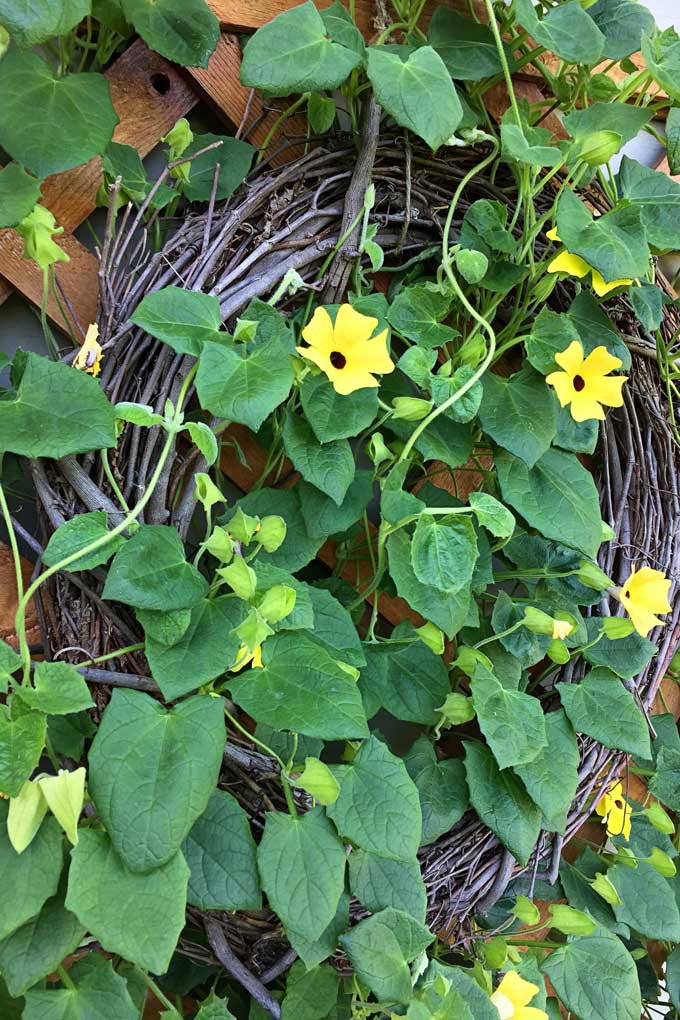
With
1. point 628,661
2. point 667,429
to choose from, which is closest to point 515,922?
point 628,661

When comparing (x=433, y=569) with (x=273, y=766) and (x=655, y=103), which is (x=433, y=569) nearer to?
(x=273, y=766)

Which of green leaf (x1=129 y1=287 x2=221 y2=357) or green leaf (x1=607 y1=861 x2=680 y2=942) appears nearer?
green leaf (x1=129 y1=287 x2=221 y2=357)

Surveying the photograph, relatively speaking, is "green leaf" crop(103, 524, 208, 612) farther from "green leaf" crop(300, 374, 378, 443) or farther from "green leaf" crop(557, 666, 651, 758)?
"green leaf" crop(557, 666, 651, 758)

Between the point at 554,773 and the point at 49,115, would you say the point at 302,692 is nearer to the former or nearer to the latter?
the point at 554,773

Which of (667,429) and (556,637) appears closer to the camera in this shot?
(556,637)

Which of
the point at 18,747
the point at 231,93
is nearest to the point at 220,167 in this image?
the point at 231,93

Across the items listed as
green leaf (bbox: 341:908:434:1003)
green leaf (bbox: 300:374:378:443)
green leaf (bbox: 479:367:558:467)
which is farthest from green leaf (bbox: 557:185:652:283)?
green leaf (bbox: 341:908:434:1003)
